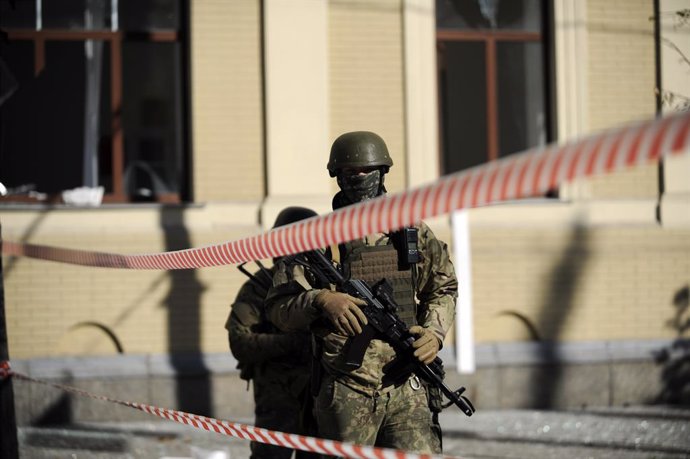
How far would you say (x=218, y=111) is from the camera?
938 centimetres

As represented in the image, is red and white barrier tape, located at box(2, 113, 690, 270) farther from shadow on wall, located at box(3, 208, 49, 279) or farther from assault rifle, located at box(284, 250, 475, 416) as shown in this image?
shadow on wall, located at box(3, 208, 49, 279)

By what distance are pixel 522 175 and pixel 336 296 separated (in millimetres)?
1577

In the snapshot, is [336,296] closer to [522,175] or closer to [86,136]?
[522,175]

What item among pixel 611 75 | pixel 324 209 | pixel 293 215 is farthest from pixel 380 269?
pixel 611 75

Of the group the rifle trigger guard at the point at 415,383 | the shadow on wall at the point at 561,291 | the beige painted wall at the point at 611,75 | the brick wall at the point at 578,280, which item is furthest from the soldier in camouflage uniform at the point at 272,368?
the beige painted wall at the point at 611,75

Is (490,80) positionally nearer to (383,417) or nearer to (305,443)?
(383,417)

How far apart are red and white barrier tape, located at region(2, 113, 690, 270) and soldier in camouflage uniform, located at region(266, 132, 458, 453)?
345mm

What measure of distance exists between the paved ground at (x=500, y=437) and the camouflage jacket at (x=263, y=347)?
80.4 inches

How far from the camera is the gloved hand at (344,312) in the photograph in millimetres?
4297

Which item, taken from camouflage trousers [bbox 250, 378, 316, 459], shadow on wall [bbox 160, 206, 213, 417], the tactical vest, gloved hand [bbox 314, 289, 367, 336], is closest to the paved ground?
shadow on wall [bbox 160, 206, 213, 417]

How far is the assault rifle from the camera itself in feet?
14.4

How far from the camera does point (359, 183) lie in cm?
464

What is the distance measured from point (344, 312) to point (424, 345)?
0.36 metres

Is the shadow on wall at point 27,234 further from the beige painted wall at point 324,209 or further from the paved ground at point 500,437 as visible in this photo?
the paved ground at point 500,437
